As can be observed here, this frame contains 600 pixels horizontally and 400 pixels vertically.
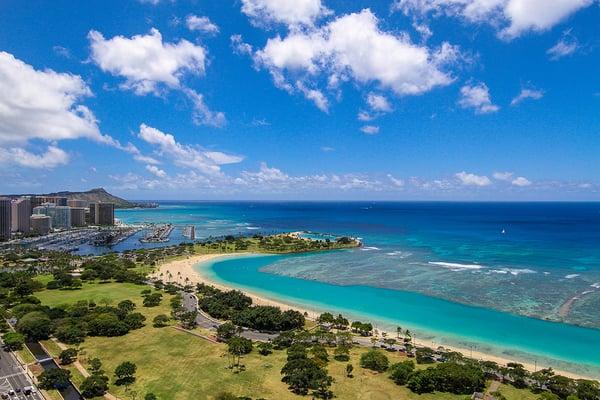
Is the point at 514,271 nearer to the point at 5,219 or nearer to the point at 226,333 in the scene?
the point at 226,333

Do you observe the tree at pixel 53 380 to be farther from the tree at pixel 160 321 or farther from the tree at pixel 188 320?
the tree at pixel 188 320

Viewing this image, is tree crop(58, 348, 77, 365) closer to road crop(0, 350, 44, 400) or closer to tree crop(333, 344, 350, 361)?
road crop(0, 350, 44, 400)

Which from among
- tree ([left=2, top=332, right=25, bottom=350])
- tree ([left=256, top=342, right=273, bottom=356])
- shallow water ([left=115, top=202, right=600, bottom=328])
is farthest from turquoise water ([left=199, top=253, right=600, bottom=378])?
tree ([left=2, top=332, right=25, bottom=350])

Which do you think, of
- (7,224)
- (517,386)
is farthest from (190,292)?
(7,224)

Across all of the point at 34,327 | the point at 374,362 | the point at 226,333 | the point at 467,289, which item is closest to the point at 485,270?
the point at 467,289

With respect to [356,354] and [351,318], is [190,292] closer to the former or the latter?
[351,318]

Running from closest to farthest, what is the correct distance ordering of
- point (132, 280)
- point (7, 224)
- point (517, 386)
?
1. point (517, 386)
2. point (132, 280)
3. point (7, 224)
